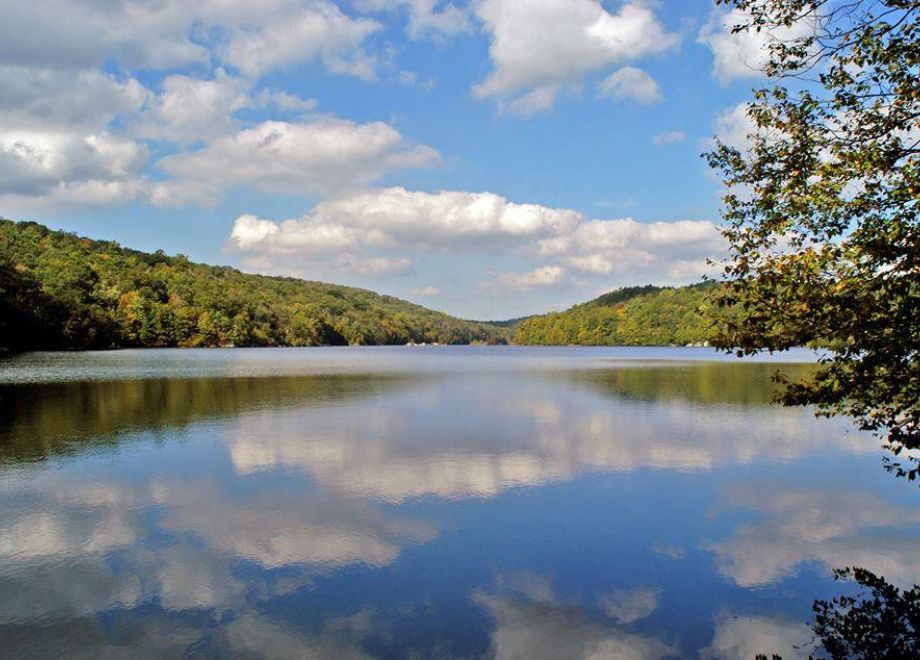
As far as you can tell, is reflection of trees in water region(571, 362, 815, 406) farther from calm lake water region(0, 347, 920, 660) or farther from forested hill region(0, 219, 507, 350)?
forested hill region(0, 219, 507, 350)

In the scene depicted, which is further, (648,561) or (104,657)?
(648,561)

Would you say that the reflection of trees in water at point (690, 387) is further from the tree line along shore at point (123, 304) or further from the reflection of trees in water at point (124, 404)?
the tree line along shore at point (123, 304)

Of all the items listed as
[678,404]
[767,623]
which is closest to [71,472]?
[767,623]

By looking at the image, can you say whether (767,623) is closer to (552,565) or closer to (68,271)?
(552,565)

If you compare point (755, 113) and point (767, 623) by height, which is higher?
point (755, 113)

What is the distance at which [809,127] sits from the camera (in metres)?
8.85

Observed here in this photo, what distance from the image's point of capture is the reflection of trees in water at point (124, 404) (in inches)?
835

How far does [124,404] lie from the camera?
3064 centimetres

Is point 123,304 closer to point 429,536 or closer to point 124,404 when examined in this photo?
point 124,404

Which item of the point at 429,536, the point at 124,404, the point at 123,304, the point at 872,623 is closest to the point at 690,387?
the point at 124,404

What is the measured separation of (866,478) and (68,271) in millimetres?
119893

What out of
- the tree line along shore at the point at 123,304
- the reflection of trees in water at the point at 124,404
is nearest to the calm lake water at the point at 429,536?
the reflection of trees in water at the point at 124,404

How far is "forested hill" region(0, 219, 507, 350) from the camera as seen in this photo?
91.4 meters

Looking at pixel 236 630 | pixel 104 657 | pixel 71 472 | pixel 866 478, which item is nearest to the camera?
pixel 104 657
